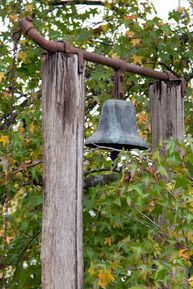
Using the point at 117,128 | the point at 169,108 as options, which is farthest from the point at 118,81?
the point at 169,108

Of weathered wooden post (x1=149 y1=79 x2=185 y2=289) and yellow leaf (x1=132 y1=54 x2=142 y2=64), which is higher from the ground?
yellow leaf (x1=132 y1=54 x2=142 y2=64)

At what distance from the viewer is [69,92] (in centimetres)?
288

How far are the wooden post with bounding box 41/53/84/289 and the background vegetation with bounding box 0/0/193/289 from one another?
399 mm

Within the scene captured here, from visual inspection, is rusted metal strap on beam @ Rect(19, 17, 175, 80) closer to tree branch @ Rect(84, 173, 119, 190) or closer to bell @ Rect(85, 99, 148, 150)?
bell @ Rect(85, 99, 148, 150)

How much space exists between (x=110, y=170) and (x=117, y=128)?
1.16m

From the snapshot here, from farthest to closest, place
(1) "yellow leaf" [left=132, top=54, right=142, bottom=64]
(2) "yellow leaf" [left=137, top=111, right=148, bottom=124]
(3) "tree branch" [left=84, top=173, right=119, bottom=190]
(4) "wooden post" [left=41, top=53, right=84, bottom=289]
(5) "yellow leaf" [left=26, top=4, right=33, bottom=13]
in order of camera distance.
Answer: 1. (5) "yellow leaf" [left=26, top=4, right=33, bottom=13]
2. (2) "yellow leaf" [left=137, top=111, right=148, bottom=124]
3. (1) "yellow leaf" [left=132, top=54, right=142, bottom=64]
4. (3) "tree branch" [left=84, top=173, right=119, bottom=190]
5. (4) "wooden post" [left=41, top=53, right=84, bottom=289]

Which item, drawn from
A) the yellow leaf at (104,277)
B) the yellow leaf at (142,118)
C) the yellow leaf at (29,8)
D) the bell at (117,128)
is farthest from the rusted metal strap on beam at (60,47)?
the yellow leaf at (29,8)

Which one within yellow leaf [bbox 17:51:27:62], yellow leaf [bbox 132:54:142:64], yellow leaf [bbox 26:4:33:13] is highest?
yellow leaf [bbox 26:4:33:13]

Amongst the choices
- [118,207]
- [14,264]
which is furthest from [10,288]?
[118,207]

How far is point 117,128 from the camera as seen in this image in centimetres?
320

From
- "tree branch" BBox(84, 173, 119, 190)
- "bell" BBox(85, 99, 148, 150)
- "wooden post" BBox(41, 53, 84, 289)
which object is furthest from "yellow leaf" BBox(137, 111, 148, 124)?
"wooden post" BBox(41, 53, 84, 289)

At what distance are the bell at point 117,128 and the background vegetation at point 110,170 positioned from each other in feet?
0.23

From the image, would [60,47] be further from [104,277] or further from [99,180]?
[99,180]

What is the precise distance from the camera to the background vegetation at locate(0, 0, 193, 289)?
3307 mm
